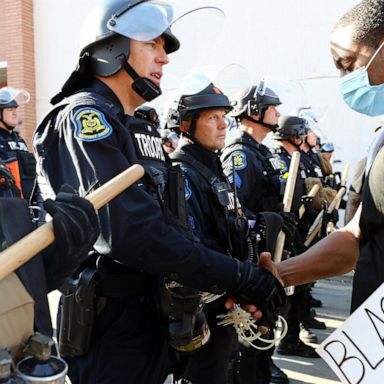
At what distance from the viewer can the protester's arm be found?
208 cm

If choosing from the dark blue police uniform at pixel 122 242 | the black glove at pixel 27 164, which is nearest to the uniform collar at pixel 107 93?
the dark blue police uniform at pixel 122 242

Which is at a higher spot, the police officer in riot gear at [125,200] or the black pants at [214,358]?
the police officer in riot gear at [125,200]

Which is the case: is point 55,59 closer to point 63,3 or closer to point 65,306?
point 63,3

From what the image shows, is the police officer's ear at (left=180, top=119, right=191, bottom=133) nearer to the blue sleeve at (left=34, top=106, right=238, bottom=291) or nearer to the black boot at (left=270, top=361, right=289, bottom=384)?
the blue sleeve at (left=34, top=106, right=238, bottom=291)

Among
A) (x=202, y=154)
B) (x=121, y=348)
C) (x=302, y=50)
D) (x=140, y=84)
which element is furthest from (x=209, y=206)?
(x=302, y=50)

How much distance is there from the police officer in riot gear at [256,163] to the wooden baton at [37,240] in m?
2.47

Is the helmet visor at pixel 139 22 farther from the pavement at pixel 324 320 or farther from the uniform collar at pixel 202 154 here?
the pavement at pixel 324 320

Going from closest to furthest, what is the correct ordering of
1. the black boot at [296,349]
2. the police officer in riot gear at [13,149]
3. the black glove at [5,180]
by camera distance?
the black glove at [5,180] < the black boot at [296,349] < the police officer in riot gear at [13,149]

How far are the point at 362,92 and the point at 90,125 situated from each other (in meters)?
1.03

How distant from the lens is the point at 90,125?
1.81 meters

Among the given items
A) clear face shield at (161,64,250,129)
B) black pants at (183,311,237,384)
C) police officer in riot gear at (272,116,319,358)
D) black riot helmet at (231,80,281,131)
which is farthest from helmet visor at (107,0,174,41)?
police officer in riot gear at (272,116,319,358)

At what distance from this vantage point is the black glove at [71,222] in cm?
117

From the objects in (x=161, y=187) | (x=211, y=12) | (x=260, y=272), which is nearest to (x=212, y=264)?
(x=260, y=272)

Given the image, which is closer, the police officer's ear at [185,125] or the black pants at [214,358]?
the black pants at [214,358]
